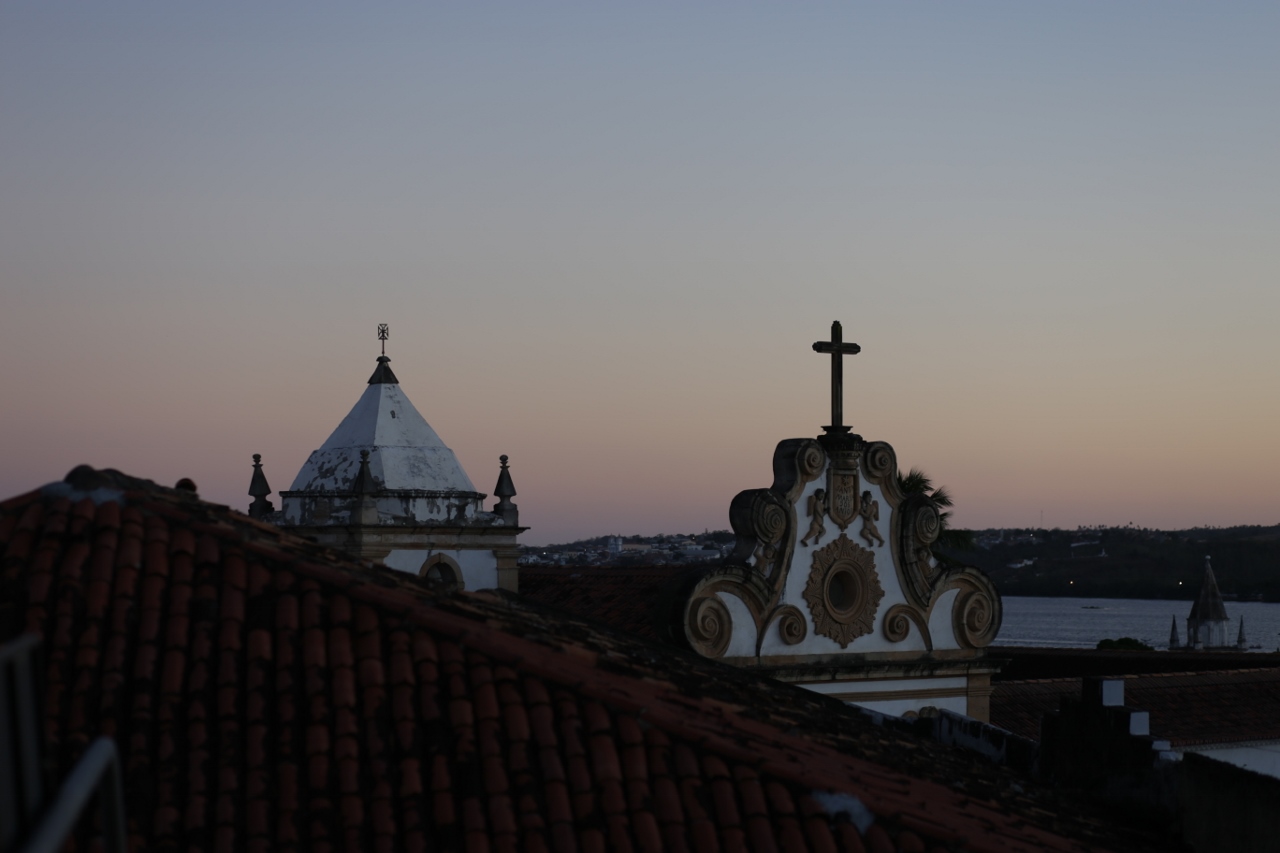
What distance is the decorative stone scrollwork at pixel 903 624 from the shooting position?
773 inches

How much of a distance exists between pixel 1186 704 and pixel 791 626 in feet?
29.0

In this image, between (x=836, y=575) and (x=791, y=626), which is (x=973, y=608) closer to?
(x=836, y=575)

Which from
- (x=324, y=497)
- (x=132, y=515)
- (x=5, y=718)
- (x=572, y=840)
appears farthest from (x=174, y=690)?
(x=324, y=497)

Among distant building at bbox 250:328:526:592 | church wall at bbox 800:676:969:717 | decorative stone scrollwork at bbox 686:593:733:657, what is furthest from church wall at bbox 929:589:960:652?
distant building at bbox 250:328:526:592

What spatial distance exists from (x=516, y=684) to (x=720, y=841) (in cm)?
147

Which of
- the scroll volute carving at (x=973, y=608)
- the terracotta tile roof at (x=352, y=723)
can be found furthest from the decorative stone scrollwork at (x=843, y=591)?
the terracotta tile roof at (x=352, y=723)

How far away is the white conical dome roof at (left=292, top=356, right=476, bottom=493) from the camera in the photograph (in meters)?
31.4

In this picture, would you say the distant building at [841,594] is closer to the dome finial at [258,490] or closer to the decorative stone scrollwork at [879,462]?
the decorative stone scrollwork at [879,462]

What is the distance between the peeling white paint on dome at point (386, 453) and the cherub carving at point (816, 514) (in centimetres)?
1358

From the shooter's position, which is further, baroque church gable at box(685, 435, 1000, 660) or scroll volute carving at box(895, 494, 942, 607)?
scroll volute carving at box(895, 494, 942, 607)

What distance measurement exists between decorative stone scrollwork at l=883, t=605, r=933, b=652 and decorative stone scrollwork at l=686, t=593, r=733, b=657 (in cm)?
242

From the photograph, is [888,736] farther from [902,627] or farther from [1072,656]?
[1072,656]

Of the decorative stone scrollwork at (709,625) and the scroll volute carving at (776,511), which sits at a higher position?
the scroll volute carving at (776,511)

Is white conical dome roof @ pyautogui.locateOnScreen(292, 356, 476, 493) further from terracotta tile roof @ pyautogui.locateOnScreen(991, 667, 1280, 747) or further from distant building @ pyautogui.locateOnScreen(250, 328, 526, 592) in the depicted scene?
terracotta tile roof @ pyautogui.locateOnScreen(991, 667, 1280, 747)
